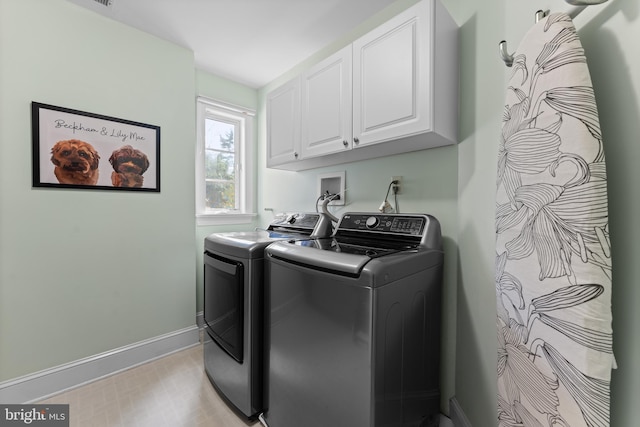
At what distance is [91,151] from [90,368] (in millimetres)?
1566

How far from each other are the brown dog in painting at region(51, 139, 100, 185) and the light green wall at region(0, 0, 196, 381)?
10 centimetres

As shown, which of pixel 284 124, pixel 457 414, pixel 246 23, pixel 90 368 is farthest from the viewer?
pixel 284 124

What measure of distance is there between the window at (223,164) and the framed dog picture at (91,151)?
1.74 feet

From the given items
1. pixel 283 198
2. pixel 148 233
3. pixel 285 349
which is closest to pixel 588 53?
pixel 285 349

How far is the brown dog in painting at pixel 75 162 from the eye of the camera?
5.76 feet

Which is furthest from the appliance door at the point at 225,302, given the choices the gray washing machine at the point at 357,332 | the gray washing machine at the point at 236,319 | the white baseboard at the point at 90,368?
the white baseboard at the point at 90,368

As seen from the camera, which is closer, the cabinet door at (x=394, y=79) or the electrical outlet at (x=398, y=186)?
the cabinet door at (x=394, y=79)

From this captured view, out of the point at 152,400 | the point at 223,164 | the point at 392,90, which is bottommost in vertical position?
the point at 152,400

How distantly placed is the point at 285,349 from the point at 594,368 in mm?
1113

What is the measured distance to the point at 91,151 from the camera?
188cm

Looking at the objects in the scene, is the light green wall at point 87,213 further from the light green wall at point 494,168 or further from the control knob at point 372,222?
the light green wall at point 494,168

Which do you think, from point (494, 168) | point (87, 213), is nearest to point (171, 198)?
point (87, 213)

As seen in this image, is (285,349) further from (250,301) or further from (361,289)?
(361,289)

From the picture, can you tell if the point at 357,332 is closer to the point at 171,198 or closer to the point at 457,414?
the point at 457,414
